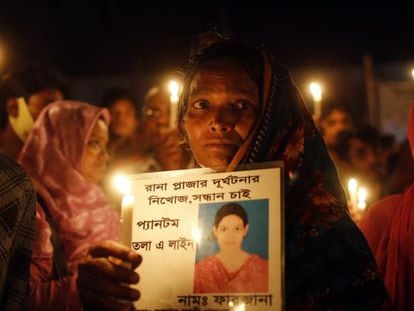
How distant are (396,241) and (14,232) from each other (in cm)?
169

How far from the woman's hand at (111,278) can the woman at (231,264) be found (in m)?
0.22

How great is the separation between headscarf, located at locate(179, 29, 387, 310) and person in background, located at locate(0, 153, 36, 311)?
755mm

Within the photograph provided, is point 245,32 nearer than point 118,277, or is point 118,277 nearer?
point 118,277

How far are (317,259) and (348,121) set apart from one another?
16.5 ft

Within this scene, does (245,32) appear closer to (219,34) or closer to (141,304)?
(219,34)

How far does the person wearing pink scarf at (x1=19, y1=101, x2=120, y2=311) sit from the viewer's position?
387cm

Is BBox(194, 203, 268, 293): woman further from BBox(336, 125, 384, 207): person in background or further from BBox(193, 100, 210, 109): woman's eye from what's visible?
BBox(336, 125, 384, 207): person in background

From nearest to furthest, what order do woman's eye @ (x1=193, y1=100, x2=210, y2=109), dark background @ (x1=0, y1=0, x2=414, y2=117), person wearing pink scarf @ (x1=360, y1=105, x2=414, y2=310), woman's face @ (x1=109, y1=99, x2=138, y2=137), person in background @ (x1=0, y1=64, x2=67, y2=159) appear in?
woman's eye @ (x1=193, y1=100, x2=210, y2=109) < person wearing pink scarf @ (x1=360, y1=105, x2=414, y2=310) < person in background @ (x1=0, y1=64, x2=67, y2=159) < woman's face @ (x1=109, y1=99, x2=138, y2=137) < dark background @ (x1=0, y1=0, x2=414, y2=117)

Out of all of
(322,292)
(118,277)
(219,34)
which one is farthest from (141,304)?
(219,34)

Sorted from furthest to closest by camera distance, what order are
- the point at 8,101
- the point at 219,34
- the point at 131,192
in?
1. the point at 8,101
2. the point at 219,34
3. the point at 131,192

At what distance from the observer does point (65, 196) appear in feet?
14.6

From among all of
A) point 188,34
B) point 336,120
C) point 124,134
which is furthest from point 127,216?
point 188,34

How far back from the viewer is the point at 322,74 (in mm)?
13039

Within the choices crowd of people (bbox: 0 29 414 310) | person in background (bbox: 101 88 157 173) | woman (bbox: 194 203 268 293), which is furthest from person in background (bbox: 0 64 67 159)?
woman (bbox: 194 203 268 293)
